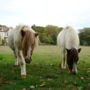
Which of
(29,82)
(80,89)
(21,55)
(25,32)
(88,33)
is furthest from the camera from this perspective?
(88,33)

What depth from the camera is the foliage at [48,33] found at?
7266 cm

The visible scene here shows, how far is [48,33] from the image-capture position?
3182 inches

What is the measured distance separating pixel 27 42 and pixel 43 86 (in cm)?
159

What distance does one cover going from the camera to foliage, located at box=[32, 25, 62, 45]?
72.7 m

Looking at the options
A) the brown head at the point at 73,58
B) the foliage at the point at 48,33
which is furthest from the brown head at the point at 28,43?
the foliage at the point at 48,33

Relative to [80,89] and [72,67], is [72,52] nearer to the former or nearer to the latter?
[72,67]

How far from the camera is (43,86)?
4.98 m

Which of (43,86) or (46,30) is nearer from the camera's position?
(43,86)

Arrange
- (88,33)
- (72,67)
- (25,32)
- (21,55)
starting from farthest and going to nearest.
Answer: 1. (88,33)
2. (72,67)
3. (21,55)
4. (25,32)

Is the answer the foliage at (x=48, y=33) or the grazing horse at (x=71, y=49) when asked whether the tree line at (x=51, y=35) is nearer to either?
the foliage at (x=48, y=33)

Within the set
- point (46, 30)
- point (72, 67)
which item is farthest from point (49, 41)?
point (72, 67)

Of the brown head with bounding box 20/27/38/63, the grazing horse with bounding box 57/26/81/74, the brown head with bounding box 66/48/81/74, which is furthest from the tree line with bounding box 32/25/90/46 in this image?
the brown head with bounding box 20/27/38/63

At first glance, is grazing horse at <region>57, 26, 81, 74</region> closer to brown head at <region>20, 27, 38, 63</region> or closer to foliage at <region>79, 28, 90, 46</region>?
brown head at <region>20, 27, 38, 63</region>

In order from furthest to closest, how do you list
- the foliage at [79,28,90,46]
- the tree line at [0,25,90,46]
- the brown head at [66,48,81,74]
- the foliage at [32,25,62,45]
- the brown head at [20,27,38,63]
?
1. the foliage at [32,25,62,45]
2. the tree line at [0,25,90,46]
3. the foliage at [79,28,90,46]
4. the brown head at [66,48,81,74]
5. the brown head at [20,27,38,63]
